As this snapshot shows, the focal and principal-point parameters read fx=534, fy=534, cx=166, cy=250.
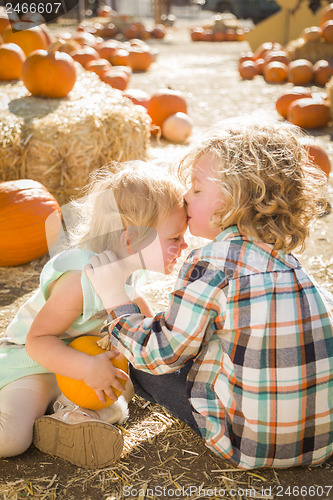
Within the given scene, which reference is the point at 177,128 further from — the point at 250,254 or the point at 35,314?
the point at 250,254

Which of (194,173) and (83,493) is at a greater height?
(194,173)

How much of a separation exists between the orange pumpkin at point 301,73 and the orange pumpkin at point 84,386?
8.88 m

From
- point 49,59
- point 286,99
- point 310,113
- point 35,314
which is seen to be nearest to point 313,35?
point 286,99

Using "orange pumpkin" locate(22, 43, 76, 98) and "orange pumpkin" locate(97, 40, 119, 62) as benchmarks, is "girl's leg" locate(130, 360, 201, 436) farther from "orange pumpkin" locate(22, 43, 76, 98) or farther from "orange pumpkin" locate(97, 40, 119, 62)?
"orange pumpkin" locate(97, 40, 119, 62)

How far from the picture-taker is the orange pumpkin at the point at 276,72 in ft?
33.8

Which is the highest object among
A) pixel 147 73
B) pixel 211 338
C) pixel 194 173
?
pixel 194 173

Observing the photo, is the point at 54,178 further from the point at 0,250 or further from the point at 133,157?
the point at 0,250

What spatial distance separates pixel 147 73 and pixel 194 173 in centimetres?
1004

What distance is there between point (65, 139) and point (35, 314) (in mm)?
2523

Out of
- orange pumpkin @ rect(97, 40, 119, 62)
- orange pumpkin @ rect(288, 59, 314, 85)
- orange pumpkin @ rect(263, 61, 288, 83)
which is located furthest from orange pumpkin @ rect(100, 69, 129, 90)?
orange pumpkin @ rect(263, 61, 288, 83)

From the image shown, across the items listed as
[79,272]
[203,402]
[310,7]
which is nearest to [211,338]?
[203,402]

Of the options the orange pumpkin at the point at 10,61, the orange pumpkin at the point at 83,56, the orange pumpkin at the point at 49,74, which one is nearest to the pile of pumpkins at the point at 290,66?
the orange pumpkin at the point at 83,56

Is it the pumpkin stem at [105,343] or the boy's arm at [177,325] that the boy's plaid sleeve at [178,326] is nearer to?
the boy's arm at [177,325]

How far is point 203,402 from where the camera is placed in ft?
6.24
